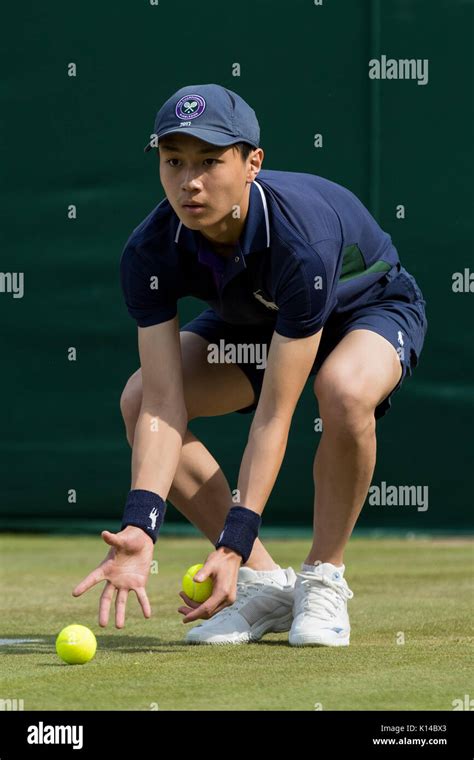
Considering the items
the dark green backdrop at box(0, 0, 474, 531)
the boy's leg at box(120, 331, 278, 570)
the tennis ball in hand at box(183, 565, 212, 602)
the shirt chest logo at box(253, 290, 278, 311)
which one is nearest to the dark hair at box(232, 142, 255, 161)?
the shirt chest logo at box(253, 290, 278, 311)

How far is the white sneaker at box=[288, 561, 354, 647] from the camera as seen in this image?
3266 mm

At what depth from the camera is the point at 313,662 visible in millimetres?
3012

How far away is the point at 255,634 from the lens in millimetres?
3451

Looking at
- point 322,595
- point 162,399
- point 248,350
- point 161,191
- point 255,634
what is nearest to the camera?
point 162,399

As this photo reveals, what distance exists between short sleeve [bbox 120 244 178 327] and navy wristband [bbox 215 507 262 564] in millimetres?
568

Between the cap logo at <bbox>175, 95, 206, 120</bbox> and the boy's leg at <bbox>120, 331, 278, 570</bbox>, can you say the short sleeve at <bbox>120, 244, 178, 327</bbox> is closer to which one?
the boy's leg at <bbox>120, 331, 278, 570</bbox>

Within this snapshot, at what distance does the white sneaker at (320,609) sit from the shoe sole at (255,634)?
0.45 ft

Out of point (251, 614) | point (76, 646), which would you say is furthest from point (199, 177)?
point (251, 614)

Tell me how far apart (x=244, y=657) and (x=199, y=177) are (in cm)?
113

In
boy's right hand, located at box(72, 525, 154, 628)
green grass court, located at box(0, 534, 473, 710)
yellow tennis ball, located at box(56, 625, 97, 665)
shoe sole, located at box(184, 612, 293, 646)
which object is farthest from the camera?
shoe sole, located at box(184, 612, 293, 646)

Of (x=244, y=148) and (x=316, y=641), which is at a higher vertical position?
(x=244, y=148)

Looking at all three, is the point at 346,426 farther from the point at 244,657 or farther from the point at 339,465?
the point at 244,657
